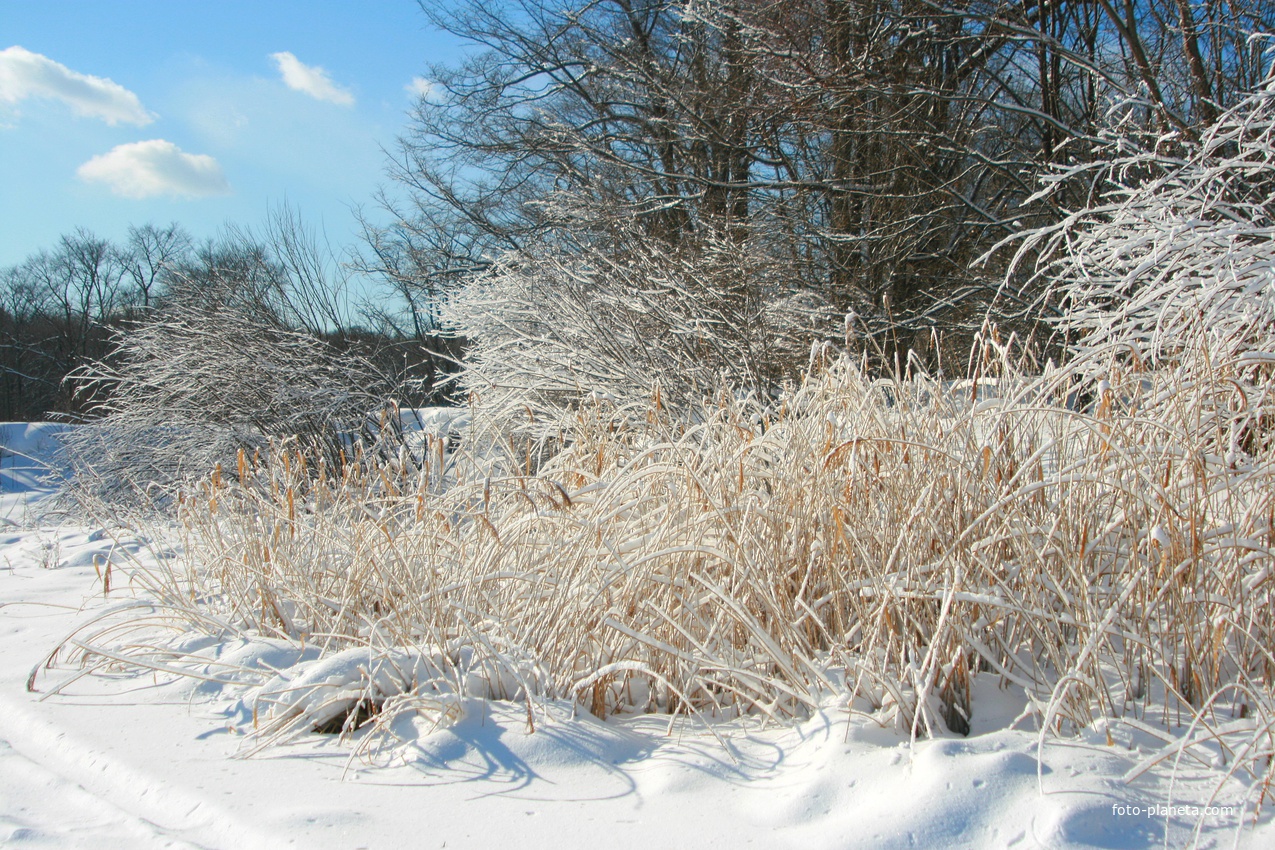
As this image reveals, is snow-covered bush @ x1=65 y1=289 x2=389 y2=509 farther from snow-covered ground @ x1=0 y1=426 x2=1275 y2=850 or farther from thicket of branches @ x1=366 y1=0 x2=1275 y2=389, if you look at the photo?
snow-covered ground @ x1=0 y1=426 x2=1275 y2=850

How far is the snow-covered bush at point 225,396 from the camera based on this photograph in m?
6.40

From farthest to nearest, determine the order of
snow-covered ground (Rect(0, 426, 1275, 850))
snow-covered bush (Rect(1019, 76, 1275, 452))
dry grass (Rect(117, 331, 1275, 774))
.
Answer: snow-covered bush (Rect(1019, 76, 1275, 452)) < dry grass (Rect(117, 331, 1275, 774)) < snow-covered ground (Rect(0, 426, 1275, 850))

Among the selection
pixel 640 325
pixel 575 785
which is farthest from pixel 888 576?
pixel 640 325

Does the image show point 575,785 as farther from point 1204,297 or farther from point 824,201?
point 824,201

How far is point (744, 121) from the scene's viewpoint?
8086 mm

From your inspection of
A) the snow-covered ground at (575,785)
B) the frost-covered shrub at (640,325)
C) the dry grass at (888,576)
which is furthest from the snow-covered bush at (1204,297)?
the frost-covered shrub at (640,325)

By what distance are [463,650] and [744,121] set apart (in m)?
7.32

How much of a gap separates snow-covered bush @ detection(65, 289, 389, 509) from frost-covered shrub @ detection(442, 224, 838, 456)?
1.19m

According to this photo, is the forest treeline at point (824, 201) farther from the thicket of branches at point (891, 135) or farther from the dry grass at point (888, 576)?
the dry grass at point (888, 576)

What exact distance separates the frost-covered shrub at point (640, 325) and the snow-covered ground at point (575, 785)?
4.07 metres

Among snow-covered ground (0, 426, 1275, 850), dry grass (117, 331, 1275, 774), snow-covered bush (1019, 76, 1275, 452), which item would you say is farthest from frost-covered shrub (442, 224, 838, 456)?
snow-covered ground (0, 426, 1275, 850)

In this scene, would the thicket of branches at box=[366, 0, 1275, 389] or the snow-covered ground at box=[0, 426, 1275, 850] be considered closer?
the snow-covered ground at box=[0, 426, 1275, 850]

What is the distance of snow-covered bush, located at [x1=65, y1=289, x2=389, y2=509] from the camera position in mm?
6398

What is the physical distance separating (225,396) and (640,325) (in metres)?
3.61
